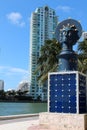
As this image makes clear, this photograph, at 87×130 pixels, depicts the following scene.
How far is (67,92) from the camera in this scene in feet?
54.5

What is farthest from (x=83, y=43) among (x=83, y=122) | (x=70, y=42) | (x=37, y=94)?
(x=37, y=94)

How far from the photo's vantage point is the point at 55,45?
39844mm

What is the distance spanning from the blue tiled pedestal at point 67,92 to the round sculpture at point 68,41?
3.12 ft

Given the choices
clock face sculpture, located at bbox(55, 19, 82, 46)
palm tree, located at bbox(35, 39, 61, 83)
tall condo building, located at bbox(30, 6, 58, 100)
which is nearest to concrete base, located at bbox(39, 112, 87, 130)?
clock face sculpture, located at bbox(55, 19, 82, 46)

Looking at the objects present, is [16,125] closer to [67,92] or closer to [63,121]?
[63,121]

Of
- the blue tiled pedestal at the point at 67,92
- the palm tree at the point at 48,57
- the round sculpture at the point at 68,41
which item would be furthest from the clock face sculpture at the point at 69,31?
the palm tree at the point at 48,57

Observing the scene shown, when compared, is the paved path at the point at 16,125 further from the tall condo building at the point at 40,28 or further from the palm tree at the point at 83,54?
the tall condo building at the point at 40,28

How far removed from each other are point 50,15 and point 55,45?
2411 inches

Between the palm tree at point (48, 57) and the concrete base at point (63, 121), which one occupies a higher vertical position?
the palm tree at point (48, 57)

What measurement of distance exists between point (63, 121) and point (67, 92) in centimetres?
145

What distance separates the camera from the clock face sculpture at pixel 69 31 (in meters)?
18.1

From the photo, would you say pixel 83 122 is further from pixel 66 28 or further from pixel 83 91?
pixel 66 28

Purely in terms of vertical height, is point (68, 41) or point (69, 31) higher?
point (69, 31)

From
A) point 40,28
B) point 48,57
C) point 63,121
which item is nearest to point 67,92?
point 63,121
